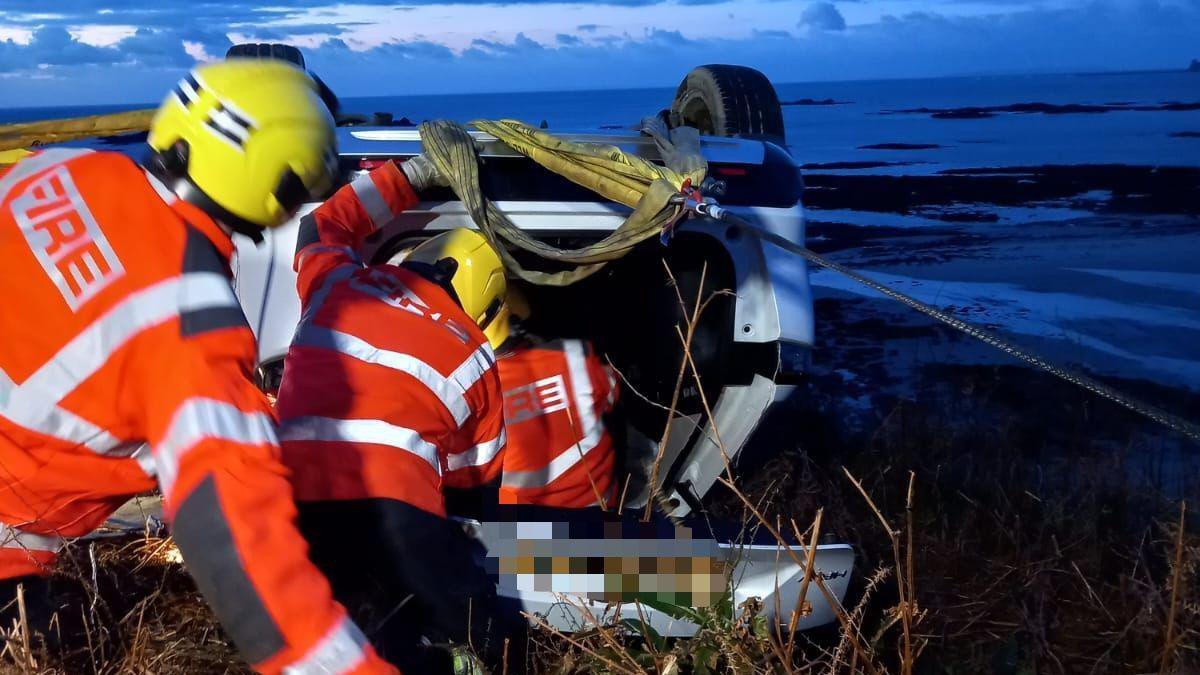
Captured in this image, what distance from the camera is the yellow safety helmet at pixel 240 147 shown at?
227 cm

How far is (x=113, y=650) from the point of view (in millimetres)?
2779

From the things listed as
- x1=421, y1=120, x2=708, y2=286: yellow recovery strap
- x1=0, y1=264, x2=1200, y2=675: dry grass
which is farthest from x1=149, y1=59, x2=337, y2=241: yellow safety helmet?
x1=421, y1=120, x2=708, y2=286: yellow recovery strap

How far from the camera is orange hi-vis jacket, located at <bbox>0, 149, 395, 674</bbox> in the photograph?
76.3 inches

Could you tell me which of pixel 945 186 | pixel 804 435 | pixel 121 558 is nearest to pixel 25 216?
pixel 121 558

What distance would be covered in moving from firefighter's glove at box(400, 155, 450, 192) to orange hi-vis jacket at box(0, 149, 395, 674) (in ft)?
4.83

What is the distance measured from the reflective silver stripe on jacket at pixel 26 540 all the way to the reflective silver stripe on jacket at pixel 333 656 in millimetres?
822

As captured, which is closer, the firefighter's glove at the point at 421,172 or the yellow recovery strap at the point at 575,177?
the yellow recovery strap at the point at 575,177

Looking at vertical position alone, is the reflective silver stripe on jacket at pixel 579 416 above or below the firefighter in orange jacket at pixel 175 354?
below

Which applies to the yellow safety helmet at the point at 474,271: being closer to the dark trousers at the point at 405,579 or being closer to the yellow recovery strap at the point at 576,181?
the yellow recovery strap at the point at 576,181

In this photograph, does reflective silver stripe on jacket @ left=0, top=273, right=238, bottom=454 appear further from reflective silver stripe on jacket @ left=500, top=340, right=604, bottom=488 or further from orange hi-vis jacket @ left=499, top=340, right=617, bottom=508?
reflective silver stripe on jacket @ left=500, top=340, right=604, bottom=488

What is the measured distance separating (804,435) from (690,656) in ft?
10.6

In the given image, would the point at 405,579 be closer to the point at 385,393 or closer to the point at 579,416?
the point at 385,393

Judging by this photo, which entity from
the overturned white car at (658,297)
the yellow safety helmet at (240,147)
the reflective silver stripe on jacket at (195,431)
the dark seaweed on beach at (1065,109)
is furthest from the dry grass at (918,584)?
the dark seaweed on beach at (1065,109)

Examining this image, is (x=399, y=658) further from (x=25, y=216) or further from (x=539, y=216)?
(x=539, y=216)
